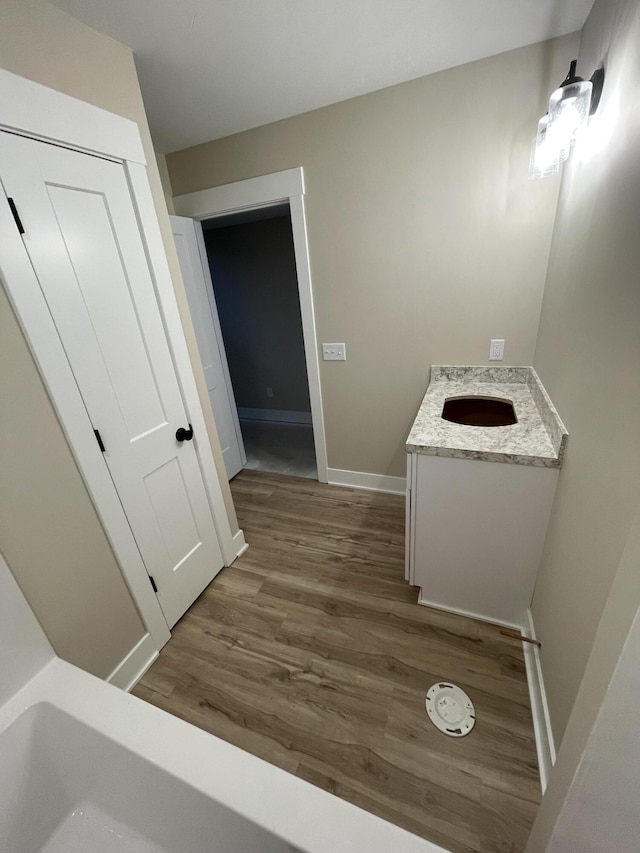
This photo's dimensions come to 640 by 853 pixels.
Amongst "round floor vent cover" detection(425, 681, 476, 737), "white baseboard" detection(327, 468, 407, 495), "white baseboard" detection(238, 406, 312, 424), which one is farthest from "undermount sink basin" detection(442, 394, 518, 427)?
"white baseboard" detection(238, 406, 312, 424)

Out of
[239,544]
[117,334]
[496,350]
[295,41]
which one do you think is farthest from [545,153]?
[239,544]

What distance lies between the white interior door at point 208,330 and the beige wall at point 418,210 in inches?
12.5

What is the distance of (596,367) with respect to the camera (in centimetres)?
98

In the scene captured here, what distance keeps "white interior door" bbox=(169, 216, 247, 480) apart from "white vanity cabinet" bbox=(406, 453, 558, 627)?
185 centimetres

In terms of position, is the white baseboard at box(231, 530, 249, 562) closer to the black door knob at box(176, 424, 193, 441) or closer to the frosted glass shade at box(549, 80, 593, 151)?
the black door knob at box(176, 424, 193, 441)

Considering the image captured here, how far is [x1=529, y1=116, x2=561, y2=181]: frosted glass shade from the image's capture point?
127cm

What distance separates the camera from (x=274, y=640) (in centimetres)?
159

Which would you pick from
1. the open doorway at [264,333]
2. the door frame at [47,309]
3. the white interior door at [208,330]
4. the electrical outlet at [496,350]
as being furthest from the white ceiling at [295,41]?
the open doorway at [264,333]

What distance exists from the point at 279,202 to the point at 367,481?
2.00 meters

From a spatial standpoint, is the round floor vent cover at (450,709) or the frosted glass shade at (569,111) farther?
the round floor vent cover at (450,709)

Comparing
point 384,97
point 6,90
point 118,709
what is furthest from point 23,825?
point 384,97

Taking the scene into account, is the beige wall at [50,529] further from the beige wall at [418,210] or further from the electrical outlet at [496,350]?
the electrical outlet at [496,350]

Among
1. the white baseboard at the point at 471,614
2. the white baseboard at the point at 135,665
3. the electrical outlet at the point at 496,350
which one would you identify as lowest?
the white baseboard at the point at 471,614

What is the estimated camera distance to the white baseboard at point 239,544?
6.85 feet
